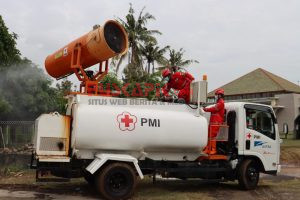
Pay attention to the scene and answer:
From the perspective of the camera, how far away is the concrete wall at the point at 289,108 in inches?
1614

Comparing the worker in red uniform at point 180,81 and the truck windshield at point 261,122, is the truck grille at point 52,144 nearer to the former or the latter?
the worker in red uniform at point 180,81

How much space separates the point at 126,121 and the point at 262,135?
3997 mm

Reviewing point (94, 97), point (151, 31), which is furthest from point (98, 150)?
point (151, 31)

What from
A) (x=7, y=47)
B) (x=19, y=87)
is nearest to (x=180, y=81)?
(x=7, y=47)

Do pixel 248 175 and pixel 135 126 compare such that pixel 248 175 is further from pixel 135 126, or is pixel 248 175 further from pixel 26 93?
pixel 26 93

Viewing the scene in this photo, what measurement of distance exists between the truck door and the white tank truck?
33mm

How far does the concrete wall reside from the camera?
135ft

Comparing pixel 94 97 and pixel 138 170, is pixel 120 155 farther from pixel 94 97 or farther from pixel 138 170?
pixel 94 97

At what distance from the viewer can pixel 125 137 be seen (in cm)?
858

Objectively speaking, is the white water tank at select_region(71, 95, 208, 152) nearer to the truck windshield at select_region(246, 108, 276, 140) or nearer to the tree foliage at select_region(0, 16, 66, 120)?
the truck windshield at select_region(246, 108, 276, 140)

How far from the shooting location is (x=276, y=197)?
9.48 m

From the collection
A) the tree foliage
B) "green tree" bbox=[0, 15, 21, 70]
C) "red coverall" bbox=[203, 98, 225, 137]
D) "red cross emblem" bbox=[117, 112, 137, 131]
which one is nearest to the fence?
the tree foliage

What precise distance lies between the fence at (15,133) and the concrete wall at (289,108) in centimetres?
3157

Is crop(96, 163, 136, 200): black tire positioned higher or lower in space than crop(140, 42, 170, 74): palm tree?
lower
